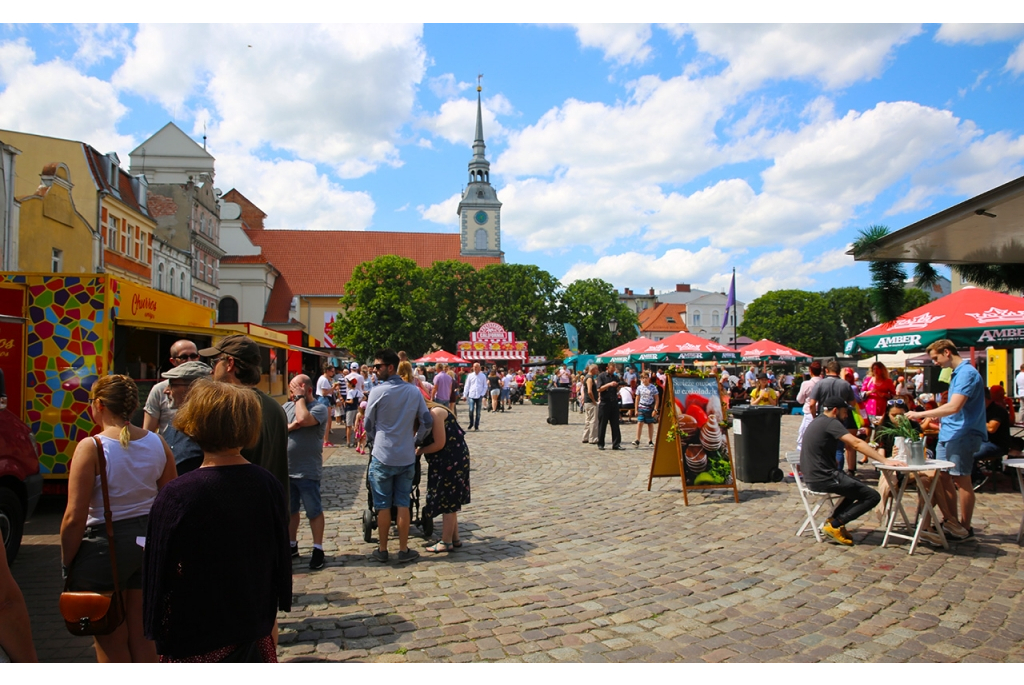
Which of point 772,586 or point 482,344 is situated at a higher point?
point 482,344

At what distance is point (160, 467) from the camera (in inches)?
129

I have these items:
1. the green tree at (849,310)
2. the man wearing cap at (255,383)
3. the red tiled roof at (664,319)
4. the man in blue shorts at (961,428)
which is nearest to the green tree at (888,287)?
the man in blue shorts at (961,428)

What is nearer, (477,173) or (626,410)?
(626,410)

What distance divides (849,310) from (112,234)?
2842 inches

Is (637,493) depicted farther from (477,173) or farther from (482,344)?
(477,173)

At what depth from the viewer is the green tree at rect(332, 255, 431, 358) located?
53812 mm

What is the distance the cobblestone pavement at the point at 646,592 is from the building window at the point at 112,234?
87.8 feet

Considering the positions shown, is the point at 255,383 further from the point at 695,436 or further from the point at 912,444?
the point at 695,436

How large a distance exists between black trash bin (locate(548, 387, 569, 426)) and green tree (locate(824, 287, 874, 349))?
65.0 meters

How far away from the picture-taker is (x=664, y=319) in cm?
9681

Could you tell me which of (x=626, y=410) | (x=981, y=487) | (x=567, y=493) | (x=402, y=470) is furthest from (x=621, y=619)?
(x=626, y=410)

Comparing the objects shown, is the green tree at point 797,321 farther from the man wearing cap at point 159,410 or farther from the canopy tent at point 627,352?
the man wearing cap at point 159,410

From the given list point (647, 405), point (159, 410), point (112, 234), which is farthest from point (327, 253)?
point (159, 410)

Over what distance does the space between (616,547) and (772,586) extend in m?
1.53
